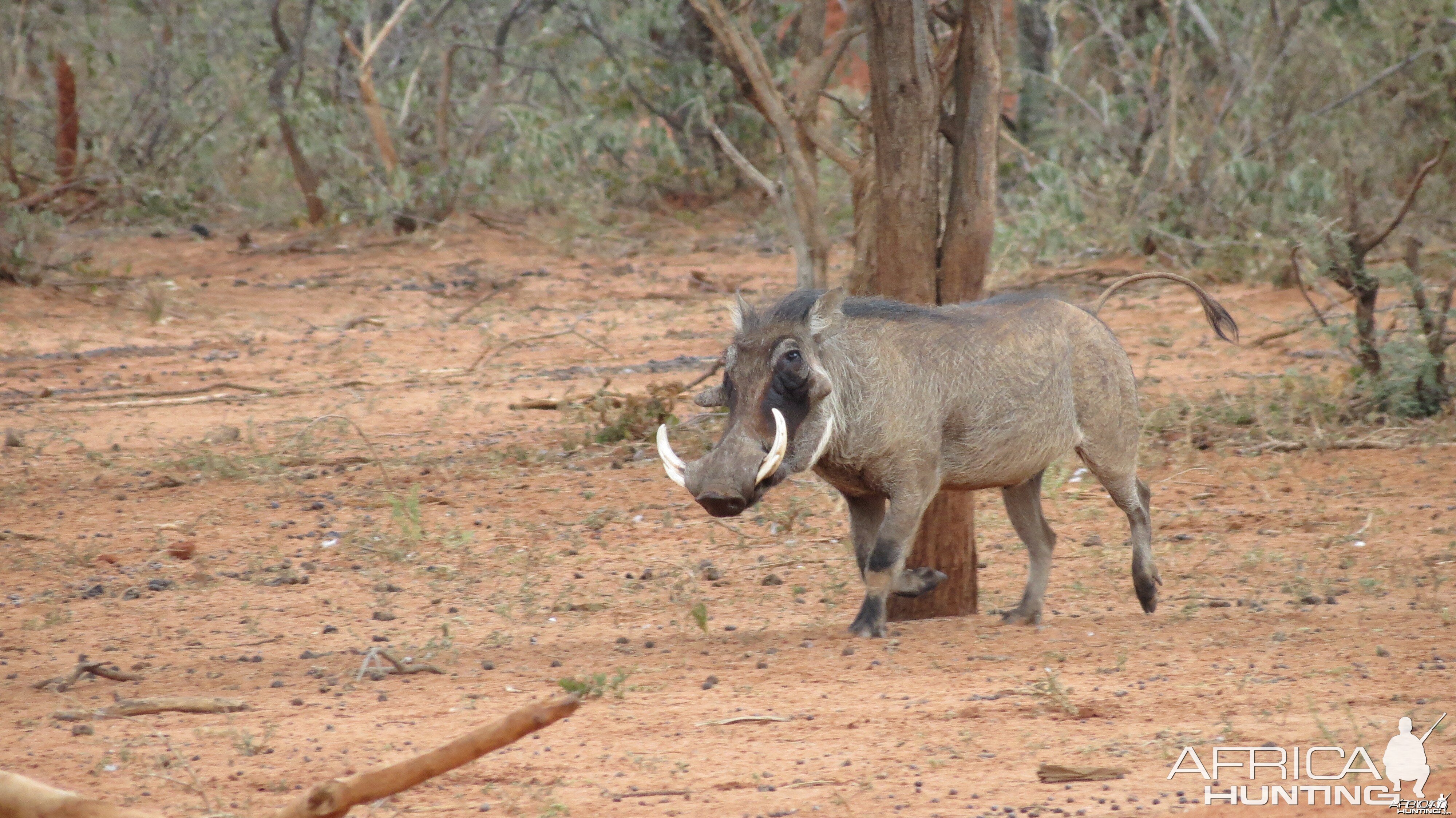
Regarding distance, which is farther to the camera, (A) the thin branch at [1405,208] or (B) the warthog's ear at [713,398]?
(A) the thin branch at [1405,208]

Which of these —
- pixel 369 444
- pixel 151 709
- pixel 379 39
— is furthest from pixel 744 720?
pixel 379 39

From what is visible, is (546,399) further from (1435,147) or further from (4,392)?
(1435,147)

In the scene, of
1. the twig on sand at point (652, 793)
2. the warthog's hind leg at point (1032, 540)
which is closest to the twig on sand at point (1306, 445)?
the warthog's hind leg at point (1032, 540)

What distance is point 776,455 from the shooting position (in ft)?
13.9

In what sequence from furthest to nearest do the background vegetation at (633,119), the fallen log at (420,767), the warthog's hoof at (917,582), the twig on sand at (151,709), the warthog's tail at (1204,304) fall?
the background vegetation at (633,119), the warthog's tail at (1204,304), the warthog's hoof at (917,582), the twig on sand at (151,709), the fallen log at (420,767)

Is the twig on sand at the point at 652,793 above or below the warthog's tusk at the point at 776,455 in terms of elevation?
below

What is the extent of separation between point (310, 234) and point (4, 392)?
5.71 metres

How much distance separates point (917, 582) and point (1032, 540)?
2.11 ft

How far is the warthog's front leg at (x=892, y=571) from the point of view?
463cm

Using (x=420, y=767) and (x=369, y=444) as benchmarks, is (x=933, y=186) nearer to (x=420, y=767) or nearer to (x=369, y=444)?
(x=420, y=767)

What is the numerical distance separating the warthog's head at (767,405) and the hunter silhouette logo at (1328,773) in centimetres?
147

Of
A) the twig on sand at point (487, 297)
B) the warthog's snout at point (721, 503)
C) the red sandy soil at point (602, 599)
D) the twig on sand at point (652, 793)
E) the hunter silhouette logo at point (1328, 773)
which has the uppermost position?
the warthog's snout at point (721, 503)

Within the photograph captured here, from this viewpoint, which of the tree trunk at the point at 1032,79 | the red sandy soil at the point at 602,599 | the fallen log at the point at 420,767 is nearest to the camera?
the fallen log at the point at 420,767

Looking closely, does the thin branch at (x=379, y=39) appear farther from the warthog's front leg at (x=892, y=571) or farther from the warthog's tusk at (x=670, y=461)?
the warthog's front leg at (x=892, y=571)
